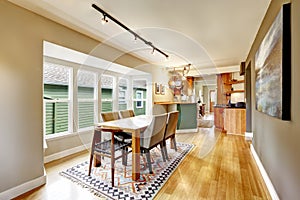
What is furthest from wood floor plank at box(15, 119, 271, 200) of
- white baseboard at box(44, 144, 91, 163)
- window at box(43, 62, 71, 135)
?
window at box(43, 62, 71, 135)

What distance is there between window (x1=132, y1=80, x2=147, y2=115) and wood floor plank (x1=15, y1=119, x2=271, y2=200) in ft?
9.00

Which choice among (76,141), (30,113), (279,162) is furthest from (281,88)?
(76,141)

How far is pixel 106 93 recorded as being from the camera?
4.75 m

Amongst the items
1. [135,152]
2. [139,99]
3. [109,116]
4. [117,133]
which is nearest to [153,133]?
[135,152]

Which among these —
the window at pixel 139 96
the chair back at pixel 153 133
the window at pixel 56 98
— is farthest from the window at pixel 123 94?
the chair back at pixel 153 133

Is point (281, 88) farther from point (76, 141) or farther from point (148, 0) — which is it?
point (76, 141)

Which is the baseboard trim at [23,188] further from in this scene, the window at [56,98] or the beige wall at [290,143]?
the beige wall at [290,143]

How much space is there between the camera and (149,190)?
6.89 feet

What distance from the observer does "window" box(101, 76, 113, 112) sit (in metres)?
4.59

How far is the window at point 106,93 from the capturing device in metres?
4.59

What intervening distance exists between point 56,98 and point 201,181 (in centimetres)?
310

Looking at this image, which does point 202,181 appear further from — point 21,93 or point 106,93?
point 106,93

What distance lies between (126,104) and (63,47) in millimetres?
3076

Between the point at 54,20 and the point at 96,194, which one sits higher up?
the point at 54,20
